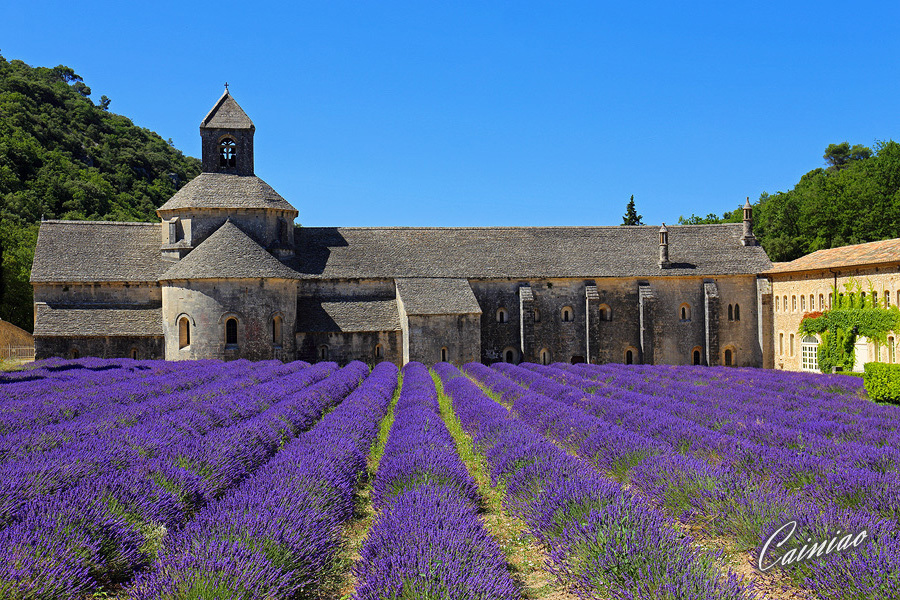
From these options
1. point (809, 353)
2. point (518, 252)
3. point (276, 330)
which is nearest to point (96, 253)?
point (276, 330)

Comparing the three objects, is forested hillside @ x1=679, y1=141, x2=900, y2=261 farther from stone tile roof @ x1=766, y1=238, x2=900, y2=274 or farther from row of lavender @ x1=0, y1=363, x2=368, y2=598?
row of lavender @ x1=0, y1=363, x2=368, y2=598

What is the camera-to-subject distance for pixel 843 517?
18.6 feet

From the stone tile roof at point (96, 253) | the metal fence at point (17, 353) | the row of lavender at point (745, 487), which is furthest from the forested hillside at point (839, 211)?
the metal fence at point (17, 353)

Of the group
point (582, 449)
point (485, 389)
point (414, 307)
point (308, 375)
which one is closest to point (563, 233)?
point (414, 307)

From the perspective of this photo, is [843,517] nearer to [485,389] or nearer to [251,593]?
[251,593]

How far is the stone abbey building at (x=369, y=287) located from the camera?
1159 inches

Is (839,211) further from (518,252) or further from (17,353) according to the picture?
(17,353)

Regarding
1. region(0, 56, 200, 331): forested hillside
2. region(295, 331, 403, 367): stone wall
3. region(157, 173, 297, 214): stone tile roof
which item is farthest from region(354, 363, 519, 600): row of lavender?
region(0, 56, 200, 331): forested hillside

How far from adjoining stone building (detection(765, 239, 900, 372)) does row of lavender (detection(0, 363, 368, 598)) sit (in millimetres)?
24881

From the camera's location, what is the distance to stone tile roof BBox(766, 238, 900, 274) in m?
26.2

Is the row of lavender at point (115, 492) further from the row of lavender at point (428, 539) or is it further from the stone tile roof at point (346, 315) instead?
the stone tile roof at point (346, 315)

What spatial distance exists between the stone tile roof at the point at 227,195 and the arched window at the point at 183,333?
6103 mm

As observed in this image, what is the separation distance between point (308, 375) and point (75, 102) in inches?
2893

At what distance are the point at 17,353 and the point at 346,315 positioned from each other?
1827 centimetres
